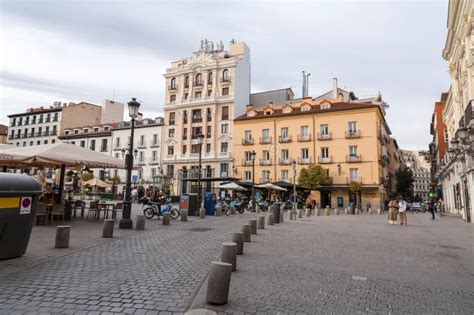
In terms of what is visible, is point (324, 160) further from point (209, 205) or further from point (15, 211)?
point (15, 211)

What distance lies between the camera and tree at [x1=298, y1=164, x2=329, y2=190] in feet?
124

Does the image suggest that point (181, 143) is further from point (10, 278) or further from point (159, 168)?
point (10, 278)

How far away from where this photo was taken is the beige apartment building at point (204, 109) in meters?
48.0

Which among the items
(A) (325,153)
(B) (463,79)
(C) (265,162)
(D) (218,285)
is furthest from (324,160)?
(D) (218,285)

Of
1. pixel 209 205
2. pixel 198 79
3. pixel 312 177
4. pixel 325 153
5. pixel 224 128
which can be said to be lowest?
pixel 209 205

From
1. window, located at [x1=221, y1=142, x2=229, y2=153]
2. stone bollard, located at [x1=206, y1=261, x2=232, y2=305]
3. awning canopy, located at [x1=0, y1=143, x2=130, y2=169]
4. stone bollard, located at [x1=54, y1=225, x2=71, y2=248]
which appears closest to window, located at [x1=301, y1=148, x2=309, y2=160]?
window, located at [x1=221, y1=142, x2=229, y2=153]

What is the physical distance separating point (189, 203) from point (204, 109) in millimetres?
31937

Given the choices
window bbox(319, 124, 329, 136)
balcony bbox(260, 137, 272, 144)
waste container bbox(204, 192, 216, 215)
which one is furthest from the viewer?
balcony bbox(260, 137, 272, 144)

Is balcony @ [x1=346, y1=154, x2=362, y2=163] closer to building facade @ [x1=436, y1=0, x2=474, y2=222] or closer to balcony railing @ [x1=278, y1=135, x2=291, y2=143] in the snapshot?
balcony railing @ [x1=278, y1=135, x2=291, y2=143]

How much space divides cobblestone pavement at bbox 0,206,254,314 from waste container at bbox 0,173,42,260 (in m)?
0.46

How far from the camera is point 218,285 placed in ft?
14.9

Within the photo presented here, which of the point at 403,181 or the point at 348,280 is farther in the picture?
the point at 403,181

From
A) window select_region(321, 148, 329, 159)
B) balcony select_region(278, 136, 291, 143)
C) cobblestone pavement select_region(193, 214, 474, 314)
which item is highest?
balcony select_region(278, 136, 291, 143)

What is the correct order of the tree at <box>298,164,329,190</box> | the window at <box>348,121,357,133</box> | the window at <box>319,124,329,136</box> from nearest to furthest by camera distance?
1. the tree at <box>298,164,329,190</box>
2. the window at <box>348,121,357,133</box>
3. the window at <box>319,124,329,136</box>
